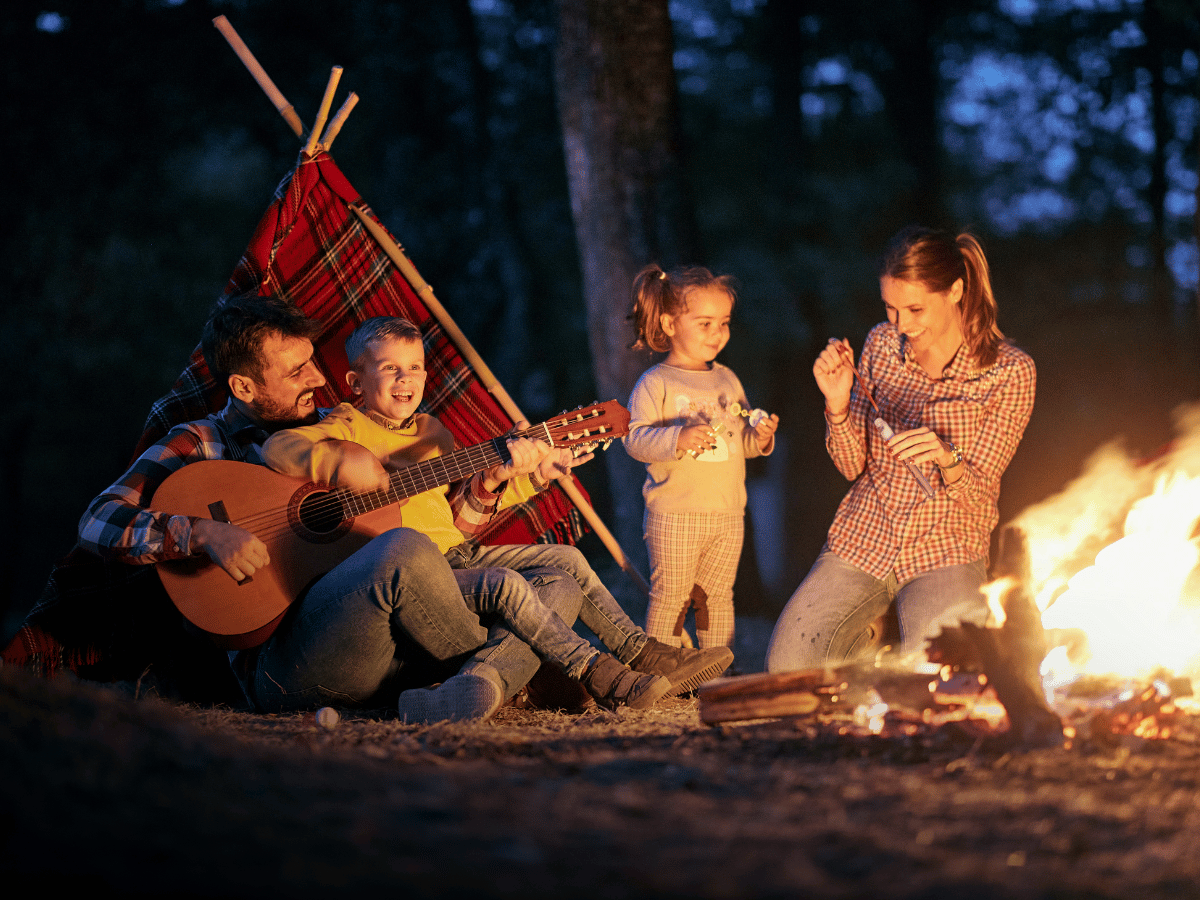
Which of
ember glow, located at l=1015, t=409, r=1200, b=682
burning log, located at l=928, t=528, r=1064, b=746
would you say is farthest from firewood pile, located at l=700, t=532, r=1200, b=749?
ember glow, located at l=1015, t=409, r=1200, b=682

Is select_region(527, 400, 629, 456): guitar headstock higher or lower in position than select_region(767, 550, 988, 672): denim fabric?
higher

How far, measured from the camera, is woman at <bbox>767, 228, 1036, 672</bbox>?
13.4ft

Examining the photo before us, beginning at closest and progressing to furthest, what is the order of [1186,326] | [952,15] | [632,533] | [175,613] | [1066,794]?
[1066,794]
[175,613]
[632,533]
[952,15]
[1186,326]

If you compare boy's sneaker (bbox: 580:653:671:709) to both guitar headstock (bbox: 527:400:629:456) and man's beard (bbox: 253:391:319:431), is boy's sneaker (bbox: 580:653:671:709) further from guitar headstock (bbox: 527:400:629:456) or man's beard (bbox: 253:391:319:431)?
man's beard (bbox: 253:391:319:431)

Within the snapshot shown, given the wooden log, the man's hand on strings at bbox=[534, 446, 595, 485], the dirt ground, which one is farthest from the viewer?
the man's hand on strings at bbox=[534, 446, 595, 485]

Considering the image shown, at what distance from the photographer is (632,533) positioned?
5.80 m

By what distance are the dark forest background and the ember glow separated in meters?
2.41

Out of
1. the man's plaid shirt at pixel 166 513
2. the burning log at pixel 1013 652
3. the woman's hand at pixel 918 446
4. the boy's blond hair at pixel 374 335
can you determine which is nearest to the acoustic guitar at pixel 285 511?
the man's plaid shirt at pixel 166 513

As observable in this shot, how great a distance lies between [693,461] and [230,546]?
6.58 ft

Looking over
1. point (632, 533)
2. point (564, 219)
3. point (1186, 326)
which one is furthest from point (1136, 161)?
point (632, 533)

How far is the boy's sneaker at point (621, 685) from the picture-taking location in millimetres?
3684

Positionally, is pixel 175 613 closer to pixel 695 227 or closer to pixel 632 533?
pixel 632 533

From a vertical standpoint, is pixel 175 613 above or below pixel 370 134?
below

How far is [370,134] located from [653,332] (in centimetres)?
673
